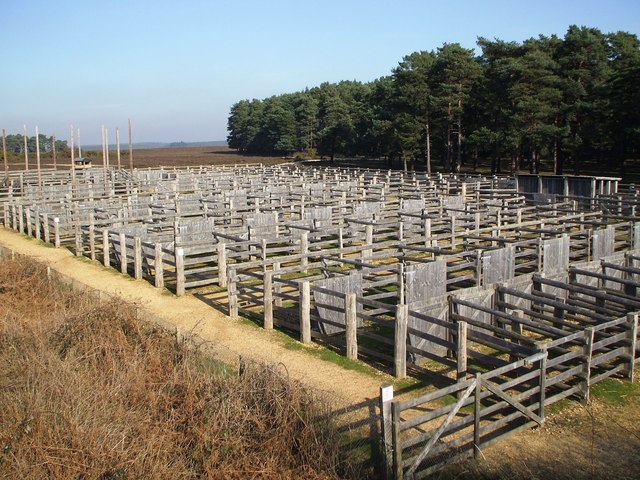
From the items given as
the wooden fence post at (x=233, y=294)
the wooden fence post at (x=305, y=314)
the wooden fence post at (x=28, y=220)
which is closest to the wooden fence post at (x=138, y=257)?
the wooden fence post at (x=233, y=294)

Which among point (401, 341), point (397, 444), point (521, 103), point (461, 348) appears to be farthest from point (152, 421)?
point (521, 103)

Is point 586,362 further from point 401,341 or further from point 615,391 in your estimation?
point 401,341

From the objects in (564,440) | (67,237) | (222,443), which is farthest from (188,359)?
(67,237)

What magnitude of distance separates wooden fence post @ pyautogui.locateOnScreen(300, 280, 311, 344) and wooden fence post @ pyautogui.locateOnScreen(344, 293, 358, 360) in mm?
1042

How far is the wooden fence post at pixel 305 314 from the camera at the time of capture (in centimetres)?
1201

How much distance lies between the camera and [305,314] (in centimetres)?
1215

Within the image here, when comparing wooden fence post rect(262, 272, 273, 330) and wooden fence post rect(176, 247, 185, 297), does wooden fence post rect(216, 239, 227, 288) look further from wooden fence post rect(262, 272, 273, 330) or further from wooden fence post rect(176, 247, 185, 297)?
wooden fence post rect(262, 272, 273, 330)

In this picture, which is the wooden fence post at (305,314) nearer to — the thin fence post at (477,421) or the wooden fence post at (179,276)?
the thin fence post at (477,421)

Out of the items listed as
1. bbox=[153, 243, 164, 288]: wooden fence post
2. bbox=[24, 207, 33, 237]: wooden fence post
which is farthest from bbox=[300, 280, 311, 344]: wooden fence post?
bbox=[24, 207, 33, 237]: wooden fence post

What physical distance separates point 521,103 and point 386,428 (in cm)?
4230

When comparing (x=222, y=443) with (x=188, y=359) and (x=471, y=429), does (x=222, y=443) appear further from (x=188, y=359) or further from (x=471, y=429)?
(x=471, y=429)

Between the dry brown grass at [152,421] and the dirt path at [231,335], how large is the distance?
1146 mm

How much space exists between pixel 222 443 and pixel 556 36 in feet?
176

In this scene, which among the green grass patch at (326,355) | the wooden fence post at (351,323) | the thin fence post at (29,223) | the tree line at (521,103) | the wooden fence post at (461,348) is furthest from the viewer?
the tree line at (521,103)
